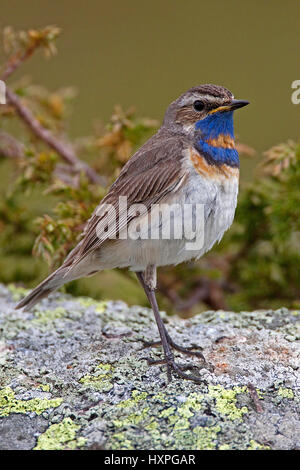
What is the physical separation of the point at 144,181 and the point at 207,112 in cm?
64

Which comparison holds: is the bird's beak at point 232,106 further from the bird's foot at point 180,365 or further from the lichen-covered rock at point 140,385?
the bird's foot at point 180,365

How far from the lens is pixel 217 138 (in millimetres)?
4000

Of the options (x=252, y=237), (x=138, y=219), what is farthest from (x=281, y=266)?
(x=138, y=219)

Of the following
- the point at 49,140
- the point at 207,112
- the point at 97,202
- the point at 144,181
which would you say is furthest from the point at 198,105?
the point at 49,140

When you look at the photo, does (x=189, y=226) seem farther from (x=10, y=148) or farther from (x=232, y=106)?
(x=10, y=148)

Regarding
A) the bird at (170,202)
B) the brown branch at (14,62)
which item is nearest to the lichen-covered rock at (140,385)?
the bird at (170,202)

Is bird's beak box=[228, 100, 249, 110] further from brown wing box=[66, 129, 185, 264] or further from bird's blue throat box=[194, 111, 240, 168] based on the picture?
brown wing box=[66, 129, 185, 264]

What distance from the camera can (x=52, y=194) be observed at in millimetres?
4664

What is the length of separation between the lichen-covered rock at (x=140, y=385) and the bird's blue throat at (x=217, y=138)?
1.01 m

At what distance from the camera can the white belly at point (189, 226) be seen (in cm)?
372
